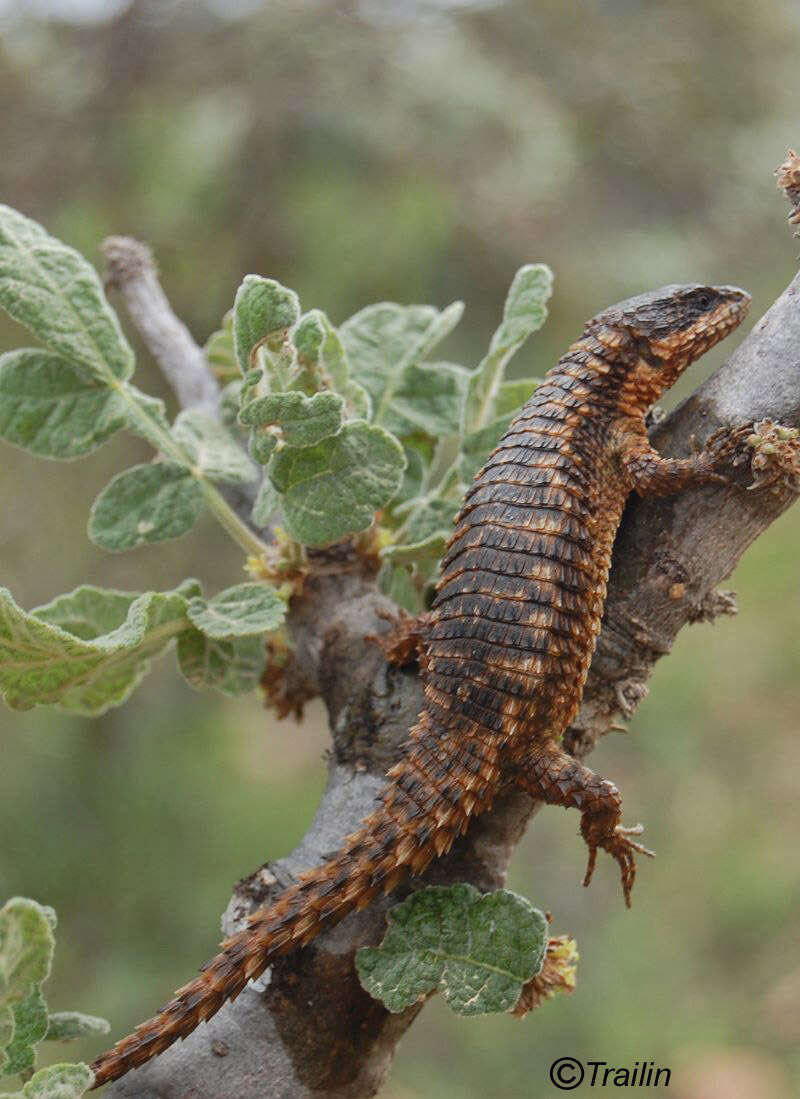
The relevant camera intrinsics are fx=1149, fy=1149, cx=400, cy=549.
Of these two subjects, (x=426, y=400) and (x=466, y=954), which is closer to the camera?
(x=466, y=954)

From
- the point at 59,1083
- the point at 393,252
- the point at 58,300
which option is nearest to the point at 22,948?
the point at 59,1083

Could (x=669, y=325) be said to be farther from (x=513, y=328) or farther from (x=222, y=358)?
(x=222, y=358)

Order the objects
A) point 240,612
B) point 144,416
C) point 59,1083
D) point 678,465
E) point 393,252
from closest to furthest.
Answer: point 59,1083
point 678,465
point 240,612
point 144,416
point 393,252

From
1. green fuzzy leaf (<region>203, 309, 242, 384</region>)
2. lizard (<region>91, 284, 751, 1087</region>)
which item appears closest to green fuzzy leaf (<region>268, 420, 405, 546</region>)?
lizard (<region>91, 284, 751, 1087</region>)

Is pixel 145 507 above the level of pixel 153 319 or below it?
below

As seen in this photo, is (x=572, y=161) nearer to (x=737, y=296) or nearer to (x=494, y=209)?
(x=494, y=209)

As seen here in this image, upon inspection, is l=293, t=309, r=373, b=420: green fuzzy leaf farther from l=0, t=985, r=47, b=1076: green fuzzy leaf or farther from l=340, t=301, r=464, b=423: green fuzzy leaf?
l=0, t=985, r=47, b=1076: green fuzzy leaf

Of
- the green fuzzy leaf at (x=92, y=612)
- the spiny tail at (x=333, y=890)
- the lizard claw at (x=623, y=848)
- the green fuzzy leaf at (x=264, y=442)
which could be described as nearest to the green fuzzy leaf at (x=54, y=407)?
the green fuzzy leaf at (x=92, y=612)
